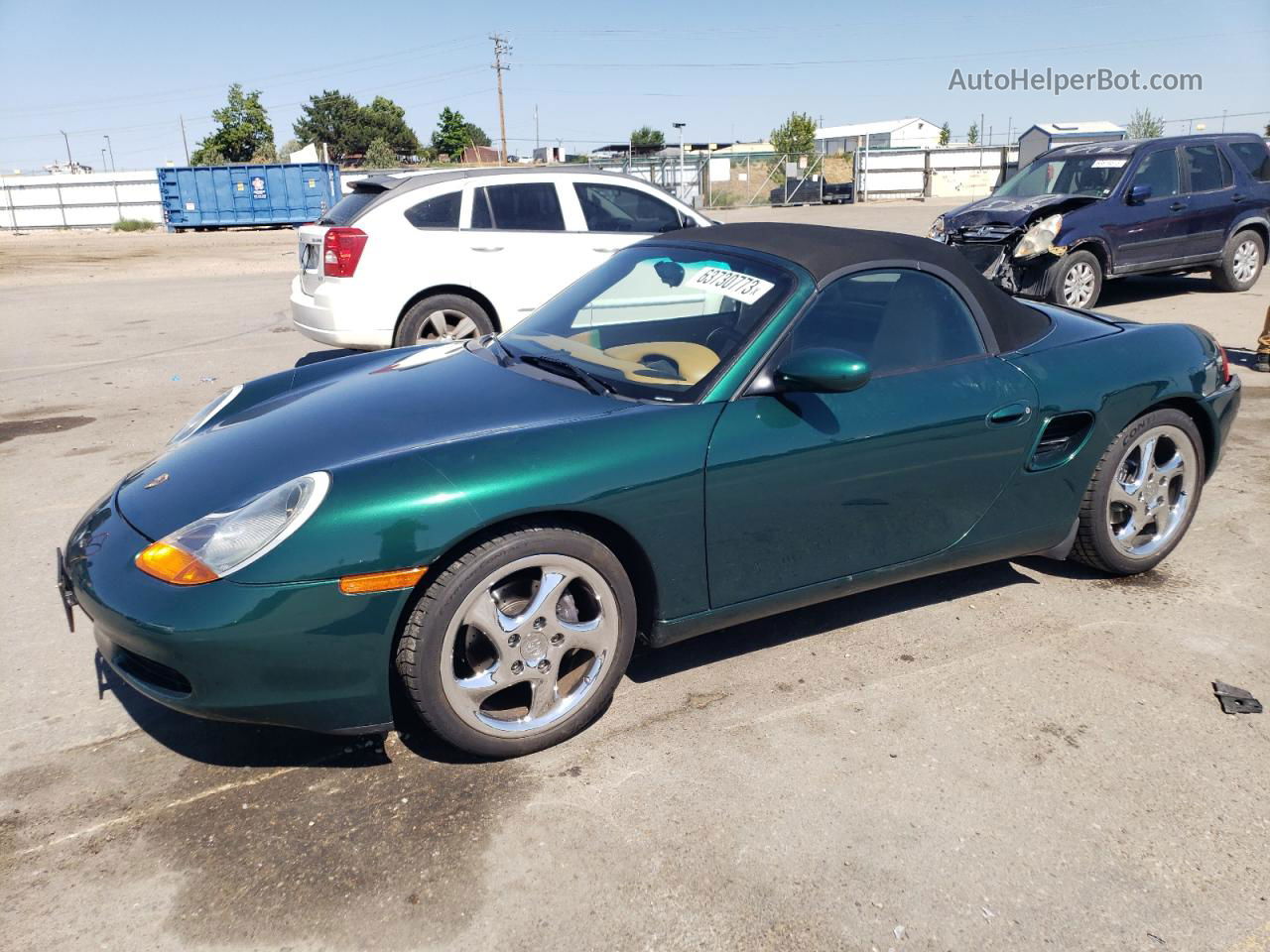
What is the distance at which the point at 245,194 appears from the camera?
125 ft

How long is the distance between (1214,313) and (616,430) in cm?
993

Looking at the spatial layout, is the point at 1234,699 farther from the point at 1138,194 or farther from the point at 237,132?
the point at 237,132

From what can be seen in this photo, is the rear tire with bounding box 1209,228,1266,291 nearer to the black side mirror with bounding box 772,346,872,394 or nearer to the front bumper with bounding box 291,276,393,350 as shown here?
the front bumper with bounding box 291,276,393,350

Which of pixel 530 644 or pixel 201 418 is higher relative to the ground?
pixel 201 418

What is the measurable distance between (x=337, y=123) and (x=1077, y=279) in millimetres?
90999

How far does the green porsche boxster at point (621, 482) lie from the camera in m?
2.61

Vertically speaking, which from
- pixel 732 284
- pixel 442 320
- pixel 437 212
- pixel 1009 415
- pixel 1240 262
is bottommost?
pixel 1240 262

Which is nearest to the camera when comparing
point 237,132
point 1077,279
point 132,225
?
point 1077,279

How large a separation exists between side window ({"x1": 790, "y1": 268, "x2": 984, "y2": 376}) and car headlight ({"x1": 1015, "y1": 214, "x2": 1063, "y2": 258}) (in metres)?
7.45

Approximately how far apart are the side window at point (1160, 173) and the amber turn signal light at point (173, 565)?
11037 mm

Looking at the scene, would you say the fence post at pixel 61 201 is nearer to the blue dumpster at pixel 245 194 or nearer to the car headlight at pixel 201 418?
the blue dumpster at pixel 245 194

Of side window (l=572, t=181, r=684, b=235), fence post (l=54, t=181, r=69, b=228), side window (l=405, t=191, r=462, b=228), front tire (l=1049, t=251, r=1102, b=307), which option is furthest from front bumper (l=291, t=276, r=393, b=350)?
fence post (l=54, t=181, r=69, b=228)

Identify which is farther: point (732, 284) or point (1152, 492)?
point (1152, 492)

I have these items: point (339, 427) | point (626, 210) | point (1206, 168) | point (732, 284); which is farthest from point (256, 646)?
point (1206, 168)
